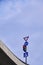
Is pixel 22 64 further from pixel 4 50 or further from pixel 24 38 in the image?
pixel 24 38

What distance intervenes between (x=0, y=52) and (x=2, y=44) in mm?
694

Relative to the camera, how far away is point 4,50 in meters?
21.0

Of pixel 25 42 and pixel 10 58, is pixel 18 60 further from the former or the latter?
→ pixel 25 42

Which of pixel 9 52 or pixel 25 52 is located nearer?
pixel 9 52

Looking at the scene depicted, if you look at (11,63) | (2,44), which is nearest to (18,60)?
(11,63)

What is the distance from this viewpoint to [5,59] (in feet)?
71.1

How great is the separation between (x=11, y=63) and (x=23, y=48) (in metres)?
10.1

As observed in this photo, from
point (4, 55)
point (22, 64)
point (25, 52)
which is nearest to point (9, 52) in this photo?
point (4, 55)

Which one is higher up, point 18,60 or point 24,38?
point 24,38

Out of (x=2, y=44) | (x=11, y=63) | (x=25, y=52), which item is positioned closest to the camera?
(x=2, y=44)

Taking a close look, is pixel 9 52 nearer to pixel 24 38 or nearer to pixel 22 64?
pixel 22 64

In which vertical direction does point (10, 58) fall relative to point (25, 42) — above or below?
below

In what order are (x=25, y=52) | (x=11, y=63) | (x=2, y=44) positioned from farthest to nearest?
(x=25, y=52) < (x=11, y=63) < (x=2, y=44)

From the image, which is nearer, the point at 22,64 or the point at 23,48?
the point at 22,64
